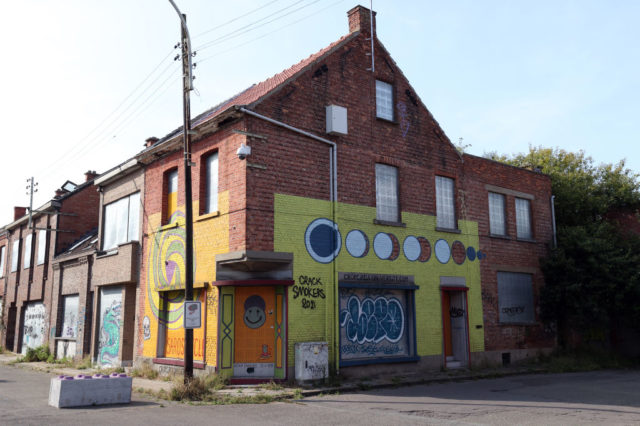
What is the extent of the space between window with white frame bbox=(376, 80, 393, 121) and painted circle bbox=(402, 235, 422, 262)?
3.94 meters

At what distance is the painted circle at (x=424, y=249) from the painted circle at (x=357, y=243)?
2200mm

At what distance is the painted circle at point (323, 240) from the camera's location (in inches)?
571

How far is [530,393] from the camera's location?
1256cm

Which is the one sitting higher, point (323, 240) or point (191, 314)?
point (323, 240)

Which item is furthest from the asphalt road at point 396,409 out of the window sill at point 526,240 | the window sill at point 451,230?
the window sill at point 526,240

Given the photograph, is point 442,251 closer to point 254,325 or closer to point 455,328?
point 455,328

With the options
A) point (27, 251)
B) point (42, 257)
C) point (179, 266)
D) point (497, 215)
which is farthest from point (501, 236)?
point (27, 251)

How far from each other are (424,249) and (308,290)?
4625 mm

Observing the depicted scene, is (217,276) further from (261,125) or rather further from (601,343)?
(601,343)

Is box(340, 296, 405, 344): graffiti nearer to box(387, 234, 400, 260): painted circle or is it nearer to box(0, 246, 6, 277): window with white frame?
box(387, 234, 400, 260): painted circle

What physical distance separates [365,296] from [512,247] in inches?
286

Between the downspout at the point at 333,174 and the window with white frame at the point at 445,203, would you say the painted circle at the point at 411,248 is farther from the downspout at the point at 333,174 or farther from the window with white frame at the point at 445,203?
the downspout at the point at 333,174

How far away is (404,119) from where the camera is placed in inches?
694

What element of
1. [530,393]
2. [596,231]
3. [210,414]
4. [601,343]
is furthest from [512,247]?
[210,414]
